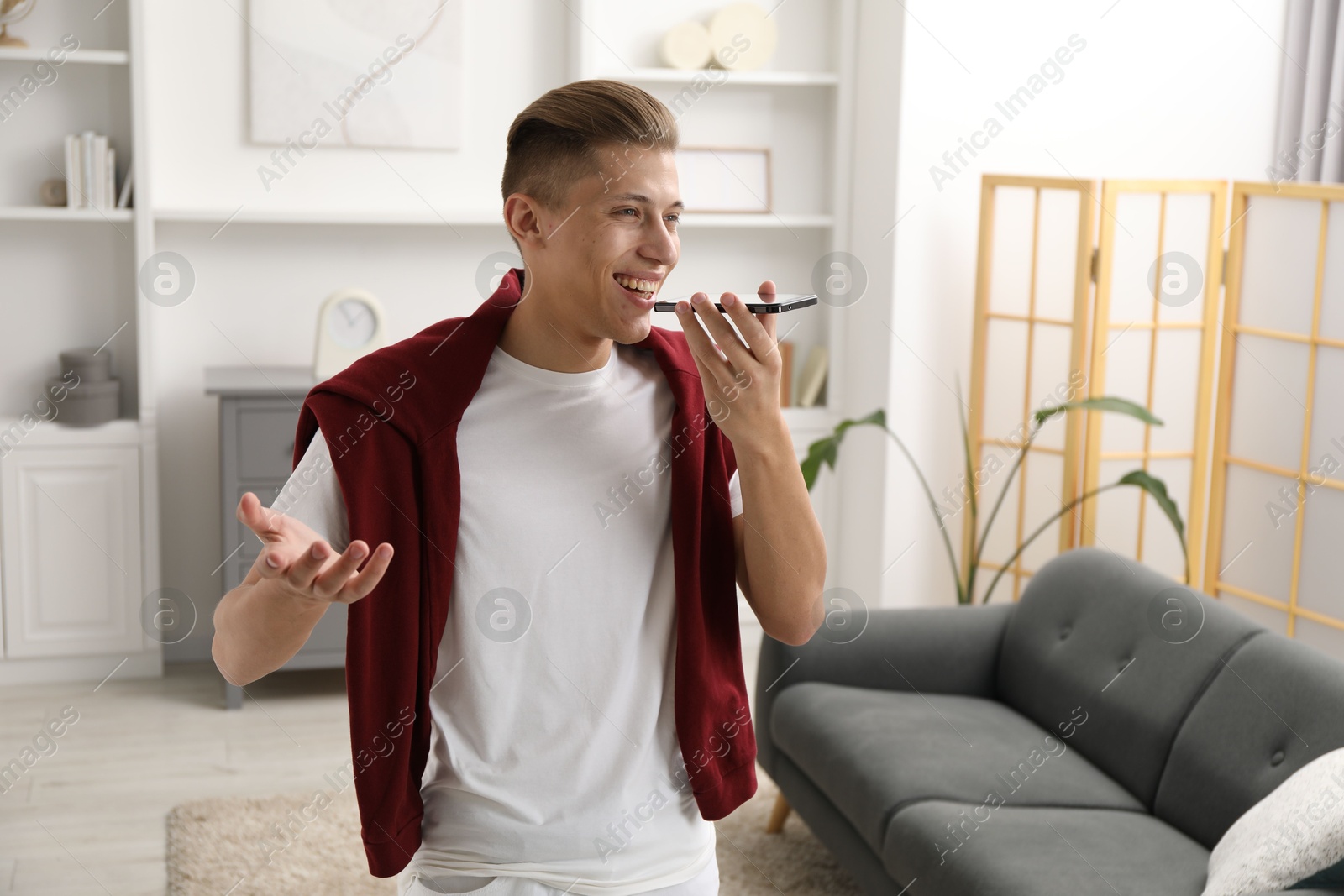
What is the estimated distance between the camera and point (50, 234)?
13.4 feet

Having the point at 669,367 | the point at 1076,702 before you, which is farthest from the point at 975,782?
the point at 669,367

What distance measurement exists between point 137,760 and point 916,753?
2.19 m

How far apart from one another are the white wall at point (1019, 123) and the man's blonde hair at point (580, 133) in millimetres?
3057

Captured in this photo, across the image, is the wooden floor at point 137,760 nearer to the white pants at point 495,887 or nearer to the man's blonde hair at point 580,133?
the white pants at point 495,887

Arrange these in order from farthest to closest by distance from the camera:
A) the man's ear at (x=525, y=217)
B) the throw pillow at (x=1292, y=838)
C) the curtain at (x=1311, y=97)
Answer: the curtain at (x=1311, y=97)
the throw pillow at (x=1292, y=838)
the man's ear at (x=525, y=217)

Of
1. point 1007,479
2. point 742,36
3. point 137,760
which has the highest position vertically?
point 742,36

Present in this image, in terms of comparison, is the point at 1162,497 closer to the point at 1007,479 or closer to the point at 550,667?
the point at 1007,479

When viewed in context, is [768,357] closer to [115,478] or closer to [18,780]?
[18,780]

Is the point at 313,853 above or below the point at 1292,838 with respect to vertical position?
below

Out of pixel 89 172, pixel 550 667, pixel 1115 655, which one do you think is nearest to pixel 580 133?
pixel 550 667

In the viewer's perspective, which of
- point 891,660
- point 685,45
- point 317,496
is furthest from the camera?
point 685,45

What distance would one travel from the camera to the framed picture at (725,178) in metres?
4.52

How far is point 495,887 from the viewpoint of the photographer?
122 centimetres

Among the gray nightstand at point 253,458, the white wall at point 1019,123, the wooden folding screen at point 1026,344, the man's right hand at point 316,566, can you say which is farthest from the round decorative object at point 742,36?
the man's right hand at point 316,566
